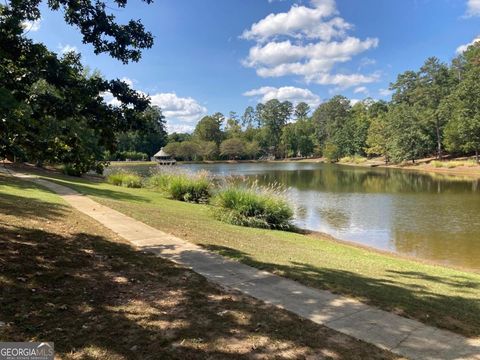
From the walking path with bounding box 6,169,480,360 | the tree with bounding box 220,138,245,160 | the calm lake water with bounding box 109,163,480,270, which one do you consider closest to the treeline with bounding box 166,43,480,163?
the tree with bounding box 220,138,245,160

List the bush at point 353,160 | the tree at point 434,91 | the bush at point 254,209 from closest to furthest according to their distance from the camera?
the bush at point 254,209 → the tree at point 434,91 → the bush at point 353,160

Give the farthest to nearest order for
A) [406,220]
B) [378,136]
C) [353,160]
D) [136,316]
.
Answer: [353,160]
[378,136]
[406,220]
[136,316]

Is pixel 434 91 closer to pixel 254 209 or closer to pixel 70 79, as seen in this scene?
pixel 254 209

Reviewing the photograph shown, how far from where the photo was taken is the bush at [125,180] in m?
22.7

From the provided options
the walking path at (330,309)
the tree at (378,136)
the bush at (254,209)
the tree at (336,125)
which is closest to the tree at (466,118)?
the tree at (378,136)

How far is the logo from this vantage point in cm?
313

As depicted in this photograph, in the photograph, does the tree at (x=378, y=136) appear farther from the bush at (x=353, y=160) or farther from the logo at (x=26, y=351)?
the logo at (x=26, y=351)

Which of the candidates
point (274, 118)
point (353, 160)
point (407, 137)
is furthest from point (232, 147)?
point (407, 137)

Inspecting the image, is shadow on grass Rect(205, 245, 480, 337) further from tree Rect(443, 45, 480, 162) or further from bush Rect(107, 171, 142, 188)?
tree Rect(443, 45, 480, 162)

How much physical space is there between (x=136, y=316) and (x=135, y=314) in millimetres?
52

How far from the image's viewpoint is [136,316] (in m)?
4.12

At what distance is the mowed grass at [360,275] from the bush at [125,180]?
11.8 meters

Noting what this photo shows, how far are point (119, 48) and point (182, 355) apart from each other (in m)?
4.29

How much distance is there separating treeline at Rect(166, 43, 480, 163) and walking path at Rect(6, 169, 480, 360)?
5086cm
